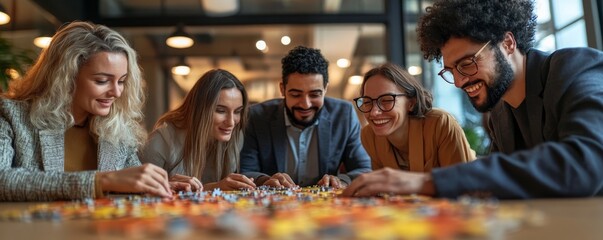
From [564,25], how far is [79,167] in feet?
11.6

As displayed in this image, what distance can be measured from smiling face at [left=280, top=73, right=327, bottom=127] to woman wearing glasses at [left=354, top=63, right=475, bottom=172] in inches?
18.2

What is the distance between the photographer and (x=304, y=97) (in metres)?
3.21

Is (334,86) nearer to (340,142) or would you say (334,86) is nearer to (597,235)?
(340,142)

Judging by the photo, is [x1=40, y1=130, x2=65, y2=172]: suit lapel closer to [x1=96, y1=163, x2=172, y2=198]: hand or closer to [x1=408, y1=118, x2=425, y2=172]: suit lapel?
[x1=96, y1=163, x2=172, y2=198]: hand

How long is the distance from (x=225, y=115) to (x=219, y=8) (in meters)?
3.42

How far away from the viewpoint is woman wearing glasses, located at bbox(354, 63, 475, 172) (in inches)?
99.7

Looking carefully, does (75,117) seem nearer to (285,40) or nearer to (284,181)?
(284,181)

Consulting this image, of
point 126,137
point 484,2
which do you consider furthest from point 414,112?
point 126,137

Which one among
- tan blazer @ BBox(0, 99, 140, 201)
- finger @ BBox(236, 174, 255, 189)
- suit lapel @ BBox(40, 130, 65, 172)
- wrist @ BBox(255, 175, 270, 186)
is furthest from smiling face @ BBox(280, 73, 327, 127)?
suit lapel @ BBox(40, 130, 65, 172)

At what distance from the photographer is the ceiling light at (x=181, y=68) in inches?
277

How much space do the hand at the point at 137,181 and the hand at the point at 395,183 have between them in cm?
65

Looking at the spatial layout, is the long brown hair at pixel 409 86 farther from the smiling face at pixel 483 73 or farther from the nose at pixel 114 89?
the nose at pixel 114 89

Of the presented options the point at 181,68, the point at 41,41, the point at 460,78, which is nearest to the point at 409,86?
the point at 460,78

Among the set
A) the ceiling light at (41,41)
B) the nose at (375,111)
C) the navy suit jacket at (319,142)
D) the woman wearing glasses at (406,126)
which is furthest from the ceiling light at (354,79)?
the nose at (375,111)
